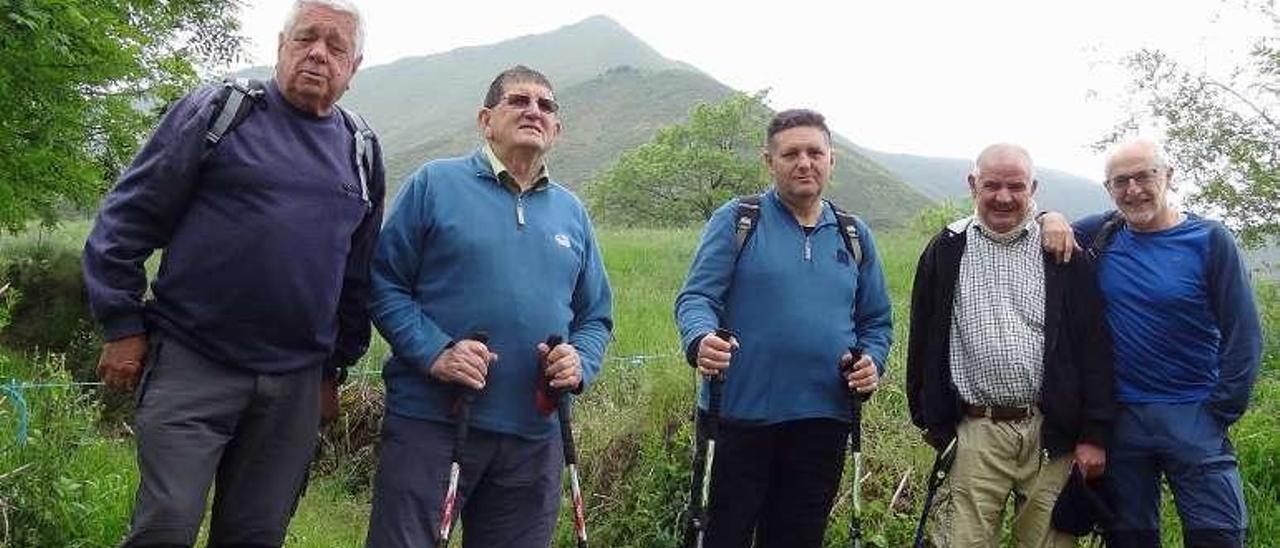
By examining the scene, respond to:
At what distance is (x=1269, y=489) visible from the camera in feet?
19.1

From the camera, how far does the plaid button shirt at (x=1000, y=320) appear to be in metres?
4.03

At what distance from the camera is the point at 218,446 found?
3057 millimetres

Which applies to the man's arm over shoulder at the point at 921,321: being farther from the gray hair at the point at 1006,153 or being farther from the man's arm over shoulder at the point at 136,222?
the man's arm over shoulder at the point at 136,222

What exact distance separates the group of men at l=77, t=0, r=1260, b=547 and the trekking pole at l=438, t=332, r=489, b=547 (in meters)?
0.02

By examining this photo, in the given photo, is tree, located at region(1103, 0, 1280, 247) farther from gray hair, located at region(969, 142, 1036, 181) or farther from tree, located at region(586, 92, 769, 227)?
tree, located at region(586, 92, 769, 227)

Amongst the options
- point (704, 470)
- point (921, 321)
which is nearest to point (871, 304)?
point (921, 321)

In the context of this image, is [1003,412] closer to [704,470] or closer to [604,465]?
[704,470]

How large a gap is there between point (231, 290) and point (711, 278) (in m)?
1.75

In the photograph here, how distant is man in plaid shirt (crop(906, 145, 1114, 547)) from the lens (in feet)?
13.2

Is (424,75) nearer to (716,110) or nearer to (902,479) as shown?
(716,110)

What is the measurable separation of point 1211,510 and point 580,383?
99.4 inches

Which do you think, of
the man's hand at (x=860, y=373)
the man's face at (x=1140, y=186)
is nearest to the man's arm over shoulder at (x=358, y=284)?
the man's hand at (x=860, y=373)

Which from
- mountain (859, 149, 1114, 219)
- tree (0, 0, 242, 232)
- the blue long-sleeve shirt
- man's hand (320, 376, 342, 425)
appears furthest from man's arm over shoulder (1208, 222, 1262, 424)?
mountain (859, 149, 1114, 219)

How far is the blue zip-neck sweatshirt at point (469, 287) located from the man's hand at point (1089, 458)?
1991 mm
